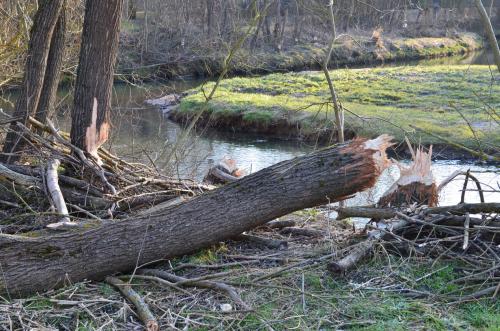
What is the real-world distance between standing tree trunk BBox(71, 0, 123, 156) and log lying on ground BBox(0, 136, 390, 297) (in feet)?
8.67

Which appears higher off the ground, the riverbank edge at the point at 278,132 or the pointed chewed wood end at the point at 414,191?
the pointed chewed wood end at the point at 414,191

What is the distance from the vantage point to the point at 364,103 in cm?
2570

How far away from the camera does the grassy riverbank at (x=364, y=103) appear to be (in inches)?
788

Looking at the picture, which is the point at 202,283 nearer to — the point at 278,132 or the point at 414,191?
the point at 414,191

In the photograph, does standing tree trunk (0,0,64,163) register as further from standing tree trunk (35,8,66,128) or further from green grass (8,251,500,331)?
green grass (8,251,500,331)

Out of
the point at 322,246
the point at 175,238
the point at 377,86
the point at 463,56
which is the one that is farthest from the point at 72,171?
the point at 463,56

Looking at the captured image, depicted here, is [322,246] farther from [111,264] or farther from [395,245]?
[111,264]

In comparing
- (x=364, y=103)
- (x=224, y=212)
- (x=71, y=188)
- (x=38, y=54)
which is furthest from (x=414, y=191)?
(x=364, y=103)

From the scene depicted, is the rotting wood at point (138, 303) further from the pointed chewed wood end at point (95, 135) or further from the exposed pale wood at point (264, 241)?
the pointed chewed wood end at point (95, 135)

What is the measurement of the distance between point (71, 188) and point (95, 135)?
0.94m

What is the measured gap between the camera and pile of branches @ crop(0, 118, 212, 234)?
22.0 ft

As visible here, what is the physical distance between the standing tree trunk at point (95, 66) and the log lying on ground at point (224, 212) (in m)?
2.64

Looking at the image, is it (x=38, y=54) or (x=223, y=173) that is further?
(x=38, y=54)

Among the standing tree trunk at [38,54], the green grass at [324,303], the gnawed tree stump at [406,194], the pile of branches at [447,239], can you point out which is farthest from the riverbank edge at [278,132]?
the green grass at [324,303]
